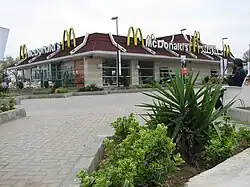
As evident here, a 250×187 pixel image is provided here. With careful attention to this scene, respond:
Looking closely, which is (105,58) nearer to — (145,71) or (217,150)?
(145,71)

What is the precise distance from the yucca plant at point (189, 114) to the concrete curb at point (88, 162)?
1.00m

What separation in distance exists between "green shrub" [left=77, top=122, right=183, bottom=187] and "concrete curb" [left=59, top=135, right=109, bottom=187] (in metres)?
0.47

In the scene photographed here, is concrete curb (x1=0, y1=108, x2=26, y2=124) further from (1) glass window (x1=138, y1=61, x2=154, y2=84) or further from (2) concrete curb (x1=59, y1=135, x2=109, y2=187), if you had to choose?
(1) glass window (x1=138, y1=61, x2=154, y2=84)

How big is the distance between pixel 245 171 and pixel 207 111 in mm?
985

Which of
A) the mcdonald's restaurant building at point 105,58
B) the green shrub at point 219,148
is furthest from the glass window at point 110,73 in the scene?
the green shrub at point 219,148

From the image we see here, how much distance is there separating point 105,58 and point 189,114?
25959 millimetres

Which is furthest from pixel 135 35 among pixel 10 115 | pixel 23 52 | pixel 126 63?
pixel 10 115

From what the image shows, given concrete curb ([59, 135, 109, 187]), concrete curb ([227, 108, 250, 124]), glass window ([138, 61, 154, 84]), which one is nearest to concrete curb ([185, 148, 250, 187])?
concrete curb ([59, 135, 109, 187])

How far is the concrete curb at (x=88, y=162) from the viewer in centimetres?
373

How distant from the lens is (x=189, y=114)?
15.2 ft

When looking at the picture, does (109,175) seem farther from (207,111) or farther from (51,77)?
(51,77)

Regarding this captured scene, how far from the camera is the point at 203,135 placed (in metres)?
4.57

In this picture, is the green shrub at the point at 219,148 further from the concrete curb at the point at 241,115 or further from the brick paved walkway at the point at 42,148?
the concrete curb at the point at 241,115

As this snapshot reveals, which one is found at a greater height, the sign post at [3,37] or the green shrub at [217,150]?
the sign post at [3,37]
